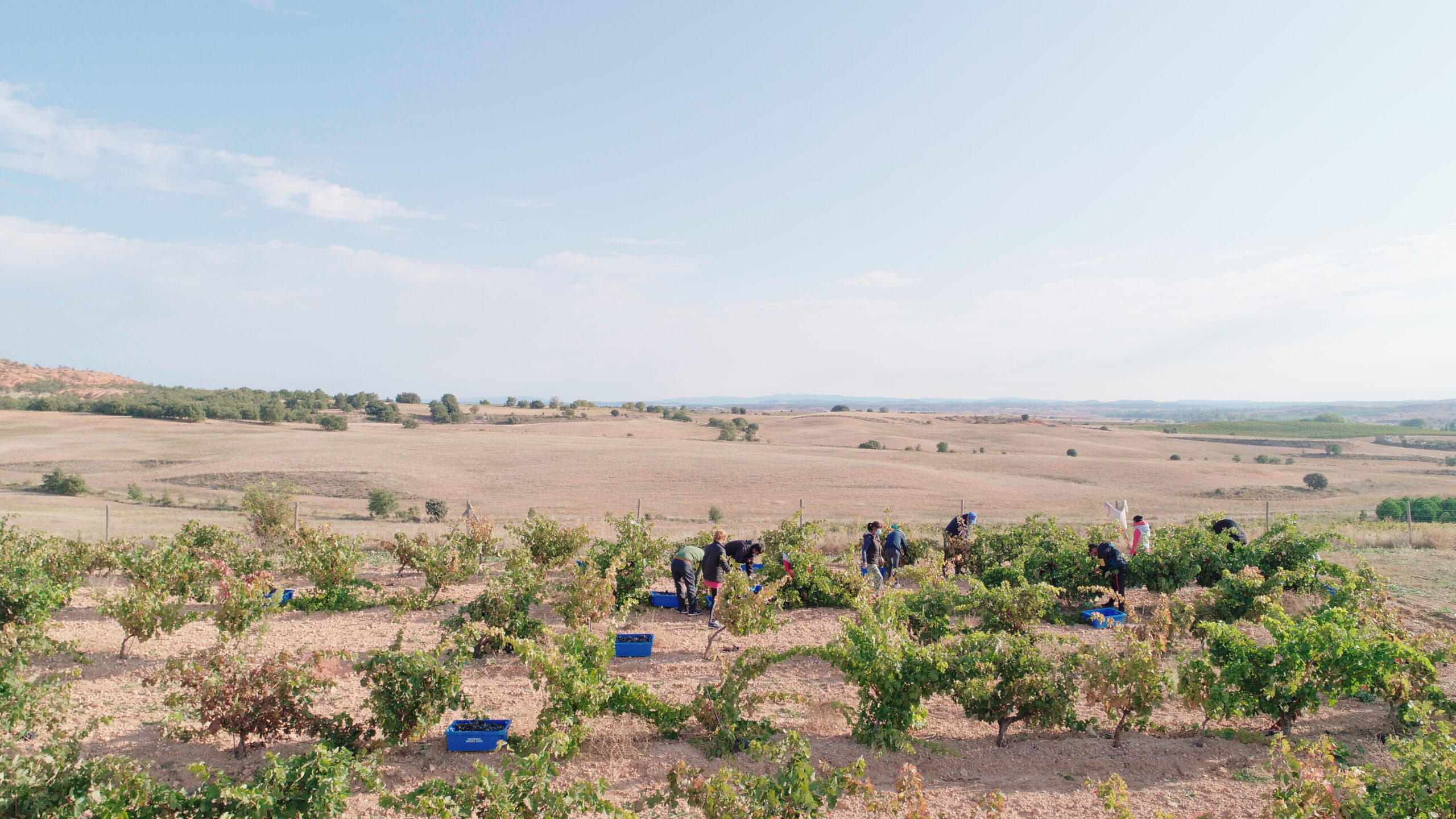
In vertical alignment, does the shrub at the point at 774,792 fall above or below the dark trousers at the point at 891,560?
above

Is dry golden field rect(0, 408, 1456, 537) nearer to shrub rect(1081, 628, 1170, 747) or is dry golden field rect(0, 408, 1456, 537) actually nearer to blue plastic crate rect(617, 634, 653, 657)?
blue plastic crate rect(617, 634, 653, 657)

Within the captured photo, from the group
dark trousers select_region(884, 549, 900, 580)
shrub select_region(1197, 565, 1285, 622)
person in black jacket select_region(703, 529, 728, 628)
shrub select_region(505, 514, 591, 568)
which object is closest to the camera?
shrub select_region(1197, 565, 1285, 622)

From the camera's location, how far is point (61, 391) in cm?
7369

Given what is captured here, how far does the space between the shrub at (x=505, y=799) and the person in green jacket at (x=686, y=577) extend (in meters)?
6.97

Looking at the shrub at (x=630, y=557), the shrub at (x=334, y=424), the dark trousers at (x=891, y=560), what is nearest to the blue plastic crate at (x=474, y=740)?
the shrub at (x=630, y=557)

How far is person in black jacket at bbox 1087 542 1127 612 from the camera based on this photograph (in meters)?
11.9

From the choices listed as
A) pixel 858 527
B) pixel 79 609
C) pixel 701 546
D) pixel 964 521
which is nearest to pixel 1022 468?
pixel 858 527

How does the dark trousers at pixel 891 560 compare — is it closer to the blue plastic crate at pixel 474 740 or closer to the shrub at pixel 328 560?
the blue plastic crate at pixel 474 740

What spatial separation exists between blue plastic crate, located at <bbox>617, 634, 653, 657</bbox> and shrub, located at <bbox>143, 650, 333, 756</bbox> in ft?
13.4

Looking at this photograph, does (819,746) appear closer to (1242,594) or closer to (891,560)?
(891,560)

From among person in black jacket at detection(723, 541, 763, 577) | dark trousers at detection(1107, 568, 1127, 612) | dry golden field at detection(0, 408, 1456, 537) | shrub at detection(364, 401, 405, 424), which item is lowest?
dry golden field at detection(0, 408, 1456, 537)

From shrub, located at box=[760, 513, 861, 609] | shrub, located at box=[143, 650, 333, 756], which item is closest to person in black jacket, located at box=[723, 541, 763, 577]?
shrub, located at box=[760, 513, 861, 609]

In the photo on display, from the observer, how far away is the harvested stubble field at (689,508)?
6.98 metres

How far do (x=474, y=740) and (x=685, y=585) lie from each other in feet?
19.0
